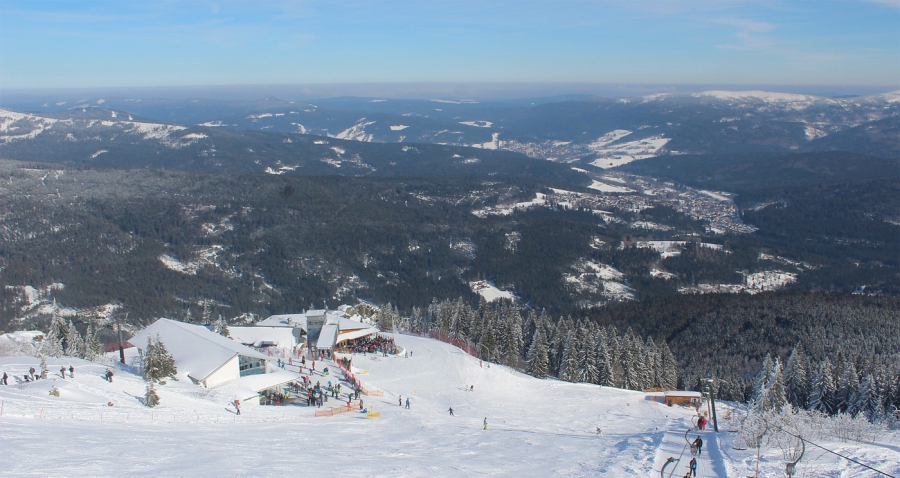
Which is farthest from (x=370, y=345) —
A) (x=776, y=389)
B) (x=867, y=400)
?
(x=867, y=400)

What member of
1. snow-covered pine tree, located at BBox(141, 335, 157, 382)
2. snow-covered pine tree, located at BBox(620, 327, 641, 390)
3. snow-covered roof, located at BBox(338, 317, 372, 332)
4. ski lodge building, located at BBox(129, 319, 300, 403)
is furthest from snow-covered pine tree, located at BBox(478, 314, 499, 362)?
snow-covered pine tree, located at BBox(141, 335, 157, 382)

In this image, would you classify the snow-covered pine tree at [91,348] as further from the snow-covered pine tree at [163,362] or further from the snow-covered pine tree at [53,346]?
the snow-covered pine tree at [163,362]

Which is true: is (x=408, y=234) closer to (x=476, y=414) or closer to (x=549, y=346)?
(x=549, y=346)

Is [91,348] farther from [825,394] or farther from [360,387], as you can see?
[825,394]

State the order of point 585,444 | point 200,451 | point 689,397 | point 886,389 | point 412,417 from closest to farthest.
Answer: point 200,451 < point 585,444 < point 412,417 < point 886,389 < point 689,397


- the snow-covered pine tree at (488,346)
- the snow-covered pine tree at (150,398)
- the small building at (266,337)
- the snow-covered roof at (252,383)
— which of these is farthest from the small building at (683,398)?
the snow-covered pine tree at (150,398)

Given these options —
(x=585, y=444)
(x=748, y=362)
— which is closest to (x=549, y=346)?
(x=748, y=362)

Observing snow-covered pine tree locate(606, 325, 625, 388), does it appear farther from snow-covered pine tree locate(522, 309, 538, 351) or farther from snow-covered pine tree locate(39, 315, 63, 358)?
snow-covered pine tree locate(39, 315, 63, 358)
